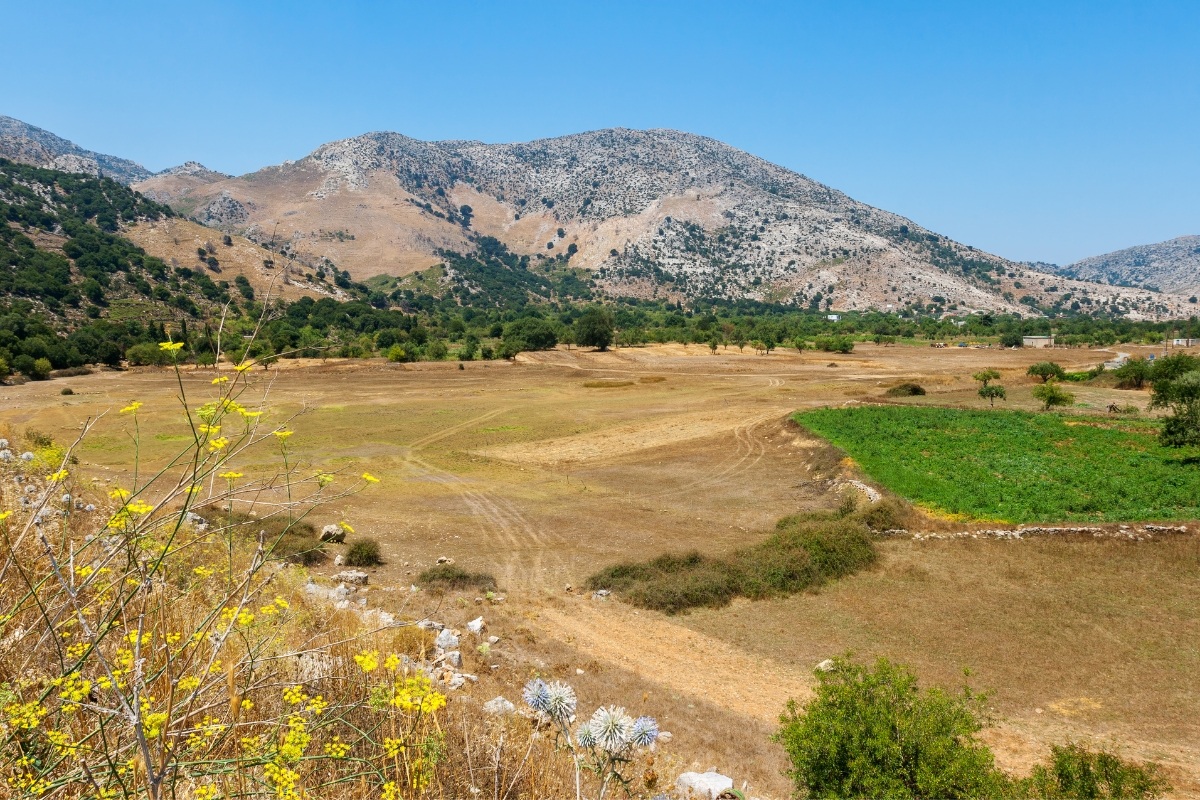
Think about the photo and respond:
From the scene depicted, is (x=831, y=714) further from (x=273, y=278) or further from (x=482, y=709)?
(x=273, y=278)

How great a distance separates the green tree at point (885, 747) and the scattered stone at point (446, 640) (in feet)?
18.1

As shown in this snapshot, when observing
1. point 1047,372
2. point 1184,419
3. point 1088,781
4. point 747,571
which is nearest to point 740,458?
point 747,571

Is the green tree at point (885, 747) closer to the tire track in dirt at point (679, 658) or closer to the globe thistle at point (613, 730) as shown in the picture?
the tire track in dirt at point (679, 658)

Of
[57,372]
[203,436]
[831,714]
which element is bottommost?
[57,372]

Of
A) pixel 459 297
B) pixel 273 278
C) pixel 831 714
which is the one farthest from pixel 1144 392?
pixel 459 297

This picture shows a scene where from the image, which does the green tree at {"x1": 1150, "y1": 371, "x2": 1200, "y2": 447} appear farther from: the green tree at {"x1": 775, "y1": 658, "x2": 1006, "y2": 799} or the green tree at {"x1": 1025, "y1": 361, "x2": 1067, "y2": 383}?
the green tree at {"x1": 1025, "y1": 361, "x2": 1067, "y2": 383}


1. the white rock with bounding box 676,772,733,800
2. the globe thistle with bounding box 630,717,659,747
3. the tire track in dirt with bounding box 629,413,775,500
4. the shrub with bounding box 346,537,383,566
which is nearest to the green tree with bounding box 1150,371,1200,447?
the tire track in dirt with bounding box 629,413,775,500

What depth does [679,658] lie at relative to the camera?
41.4 feet

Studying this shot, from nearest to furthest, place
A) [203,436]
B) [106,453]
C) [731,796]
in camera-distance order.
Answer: [203,436]
[731,796]
[106,453]

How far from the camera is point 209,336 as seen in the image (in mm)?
3424

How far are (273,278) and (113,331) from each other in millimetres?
99377

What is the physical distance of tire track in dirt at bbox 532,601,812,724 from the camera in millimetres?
11219

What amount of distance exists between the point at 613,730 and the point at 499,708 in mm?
4682

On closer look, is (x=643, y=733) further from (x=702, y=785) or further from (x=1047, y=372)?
(x=1047, y=372)
